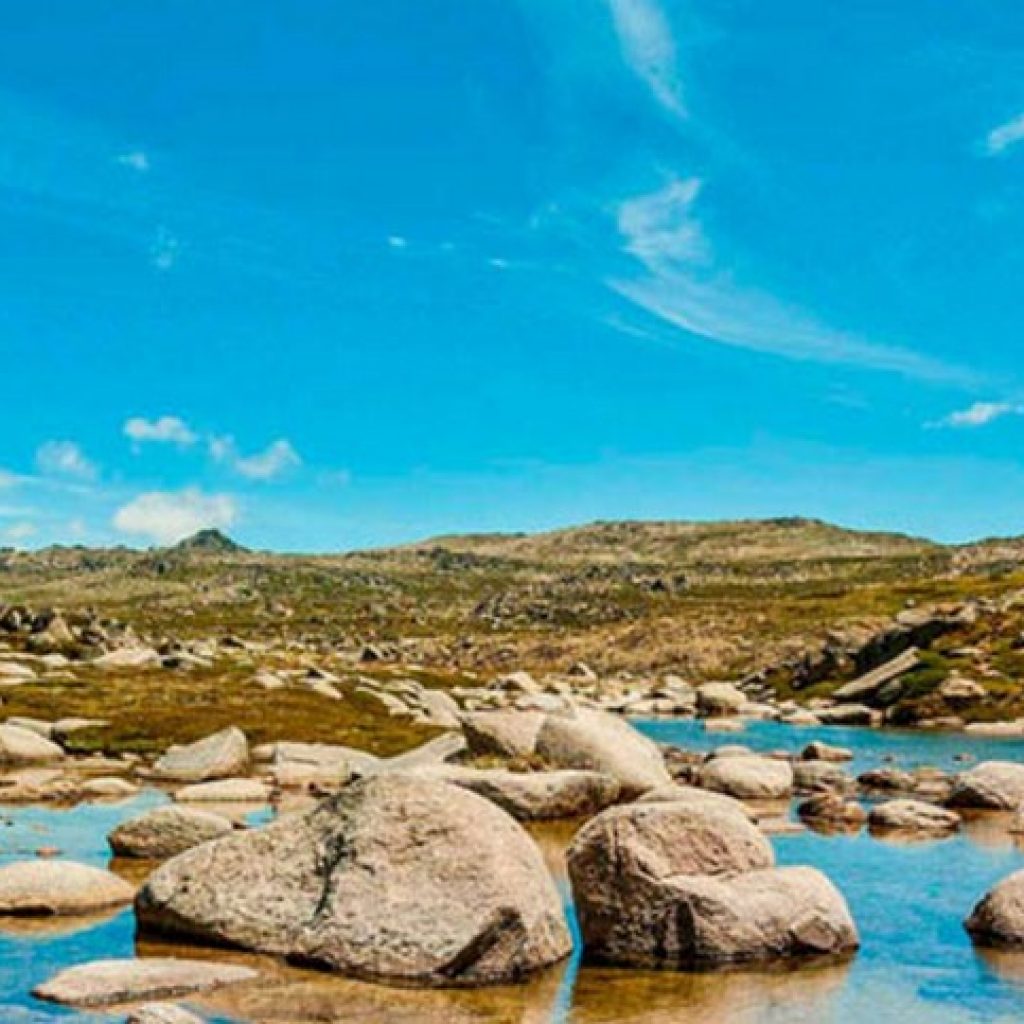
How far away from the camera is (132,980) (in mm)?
19984

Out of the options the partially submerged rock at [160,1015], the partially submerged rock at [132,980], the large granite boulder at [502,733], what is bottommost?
the partially submerged rock at [132,980]

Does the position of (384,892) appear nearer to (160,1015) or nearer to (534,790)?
(160,1015)

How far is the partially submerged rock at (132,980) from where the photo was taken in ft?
63.8

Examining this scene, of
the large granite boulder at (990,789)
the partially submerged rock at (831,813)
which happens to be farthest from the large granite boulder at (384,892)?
the large granite boulder at (990,789)

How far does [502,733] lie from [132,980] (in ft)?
95.3

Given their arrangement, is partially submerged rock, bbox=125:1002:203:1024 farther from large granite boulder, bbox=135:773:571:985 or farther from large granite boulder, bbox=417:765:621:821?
large granite boulder, bbox=417:765:621:821

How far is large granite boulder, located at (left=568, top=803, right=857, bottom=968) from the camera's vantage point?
2292 centimetres

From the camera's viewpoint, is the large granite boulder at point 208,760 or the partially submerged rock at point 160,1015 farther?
the large granite boulder at point 208,760

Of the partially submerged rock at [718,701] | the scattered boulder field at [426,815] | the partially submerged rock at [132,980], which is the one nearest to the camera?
the partially submerged rock at [132,980]

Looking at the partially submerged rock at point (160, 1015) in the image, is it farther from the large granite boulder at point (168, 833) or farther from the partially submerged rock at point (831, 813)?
the partially submerged rock at point (831, 813)

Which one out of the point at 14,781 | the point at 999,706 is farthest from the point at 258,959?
the point at 999,706

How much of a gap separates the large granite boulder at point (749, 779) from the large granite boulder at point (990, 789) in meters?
5.75

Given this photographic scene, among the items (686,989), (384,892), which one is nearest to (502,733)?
(384,892)

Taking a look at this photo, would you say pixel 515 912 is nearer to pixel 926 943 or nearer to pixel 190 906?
pixel 190 906
